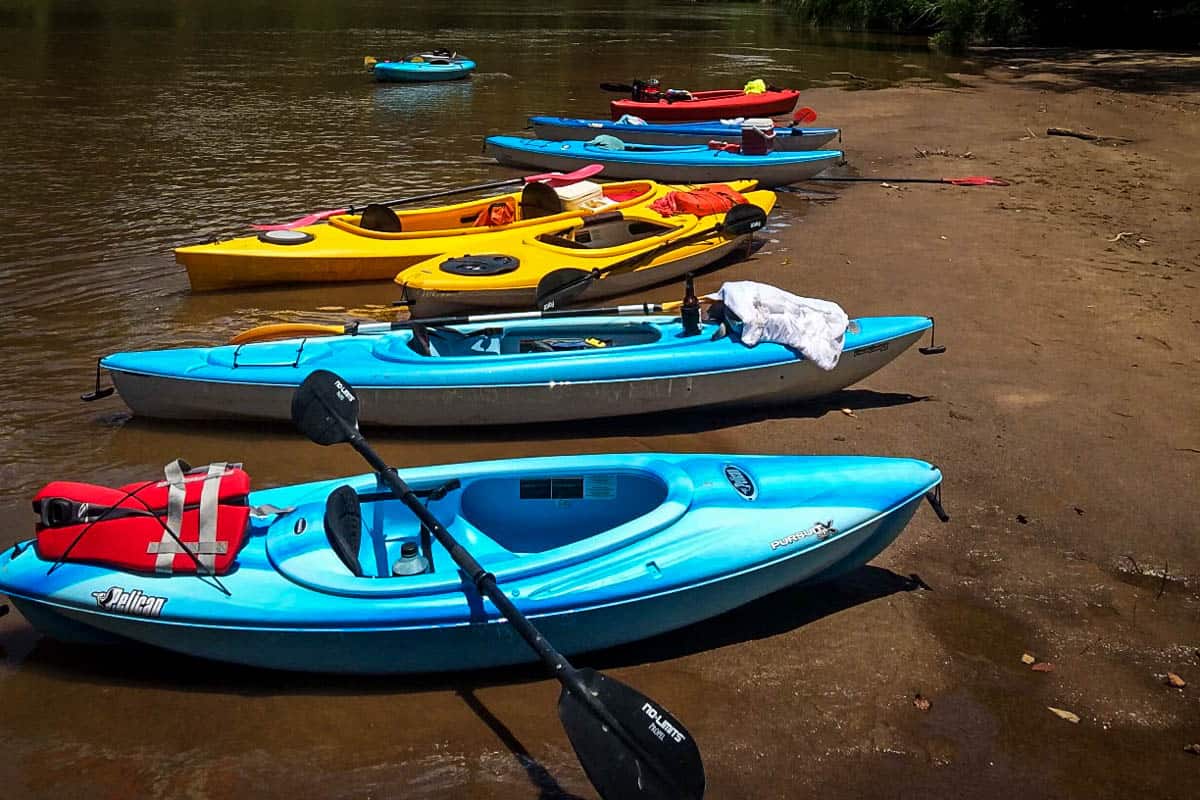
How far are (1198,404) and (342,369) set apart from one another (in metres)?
6.20

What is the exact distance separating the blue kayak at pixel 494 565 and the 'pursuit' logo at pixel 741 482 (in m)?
0.01

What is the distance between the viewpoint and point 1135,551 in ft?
19.9

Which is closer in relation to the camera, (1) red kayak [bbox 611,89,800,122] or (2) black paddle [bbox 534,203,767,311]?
(2) black paddle [bbox 534,203,767,311]

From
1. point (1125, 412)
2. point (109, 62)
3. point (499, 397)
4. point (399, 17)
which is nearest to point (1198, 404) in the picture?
point (1125, 412)

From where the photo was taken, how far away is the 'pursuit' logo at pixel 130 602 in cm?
470

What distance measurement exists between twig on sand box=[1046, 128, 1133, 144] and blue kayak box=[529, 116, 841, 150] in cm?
368

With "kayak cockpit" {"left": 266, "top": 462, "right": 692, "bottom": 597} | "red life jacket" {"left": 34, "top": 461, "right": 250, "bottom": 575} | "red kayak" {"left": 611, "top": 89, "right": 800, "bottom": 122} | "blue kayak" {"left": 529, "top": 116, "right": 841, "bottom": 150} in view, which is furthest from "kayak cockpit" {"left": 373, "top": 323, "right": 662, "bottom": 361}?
"red kayak" {"left": 611, "top": 89, "right": 800, "bottom": 122}

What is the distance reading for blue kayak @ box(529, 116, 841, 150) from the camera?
1691 cm

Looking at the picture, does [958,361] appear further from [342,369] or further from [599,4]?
[599,4]

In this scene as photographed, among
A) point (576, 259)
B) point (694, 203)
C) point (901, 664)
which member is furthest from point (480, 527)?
point (694, 203)

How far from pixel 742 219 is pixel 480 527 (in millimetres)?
6301

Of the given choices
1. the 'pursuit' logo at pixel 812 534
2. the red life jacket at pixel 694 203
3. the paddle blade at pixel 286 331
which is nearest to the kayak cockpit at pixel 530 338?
the paddle blade at pixel 286 331

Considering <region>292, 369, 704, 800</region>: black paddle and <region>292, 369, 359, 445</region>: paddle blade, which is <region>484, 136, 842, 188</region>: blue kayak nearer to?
<region>292, 369, 359, 445</region>: paddle blade

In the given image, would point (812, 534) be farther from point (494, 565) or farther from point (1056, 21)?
point (1056, 21)
